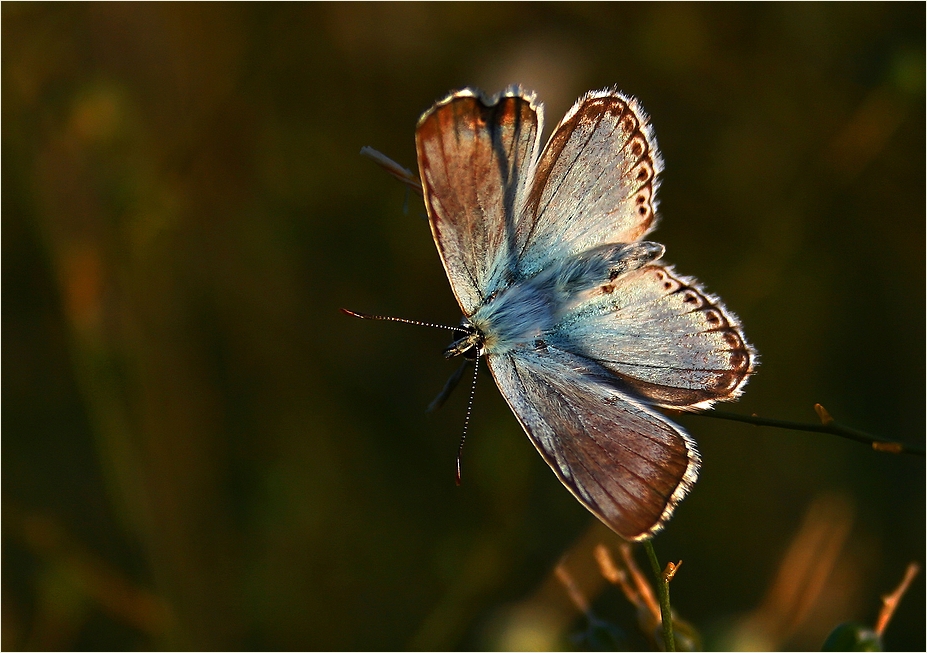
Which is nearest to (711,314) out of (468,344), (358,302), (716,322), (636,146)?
(716,322)

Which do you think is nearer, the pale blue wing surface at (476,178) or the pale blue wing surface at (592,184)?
the pale blue wing surface at (476,178)

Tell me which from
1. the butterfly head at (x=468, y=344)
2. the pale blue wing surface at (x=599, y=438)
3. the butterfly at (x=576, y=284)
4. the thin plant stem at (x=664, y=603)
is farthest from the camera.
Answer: the butterfly head at (x=468, y=344)

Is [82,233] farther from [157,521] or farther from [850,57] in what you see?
[850,57]

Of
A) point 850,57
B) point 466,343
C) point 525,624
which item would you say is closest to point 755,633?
point 525,624

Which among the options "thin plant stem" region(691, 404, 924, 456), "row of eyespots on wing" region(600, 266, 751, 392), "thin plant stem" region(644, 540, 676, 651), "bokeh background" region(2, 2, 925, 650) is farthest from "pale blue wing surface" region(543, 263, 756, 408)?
"bokeh background" region(2, 2, 925, 650)

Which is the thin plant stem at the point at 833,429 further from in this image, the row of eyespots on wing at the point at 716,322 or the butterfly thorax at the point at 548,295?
the butterfly thorax at the point at 548,295

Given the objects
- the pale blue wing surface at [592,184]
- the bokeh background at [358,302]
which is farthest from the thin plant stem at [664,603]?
the bokeh background at [358,302]

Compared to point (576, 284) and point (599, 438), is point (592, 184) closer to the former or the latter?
point (576, 284)
